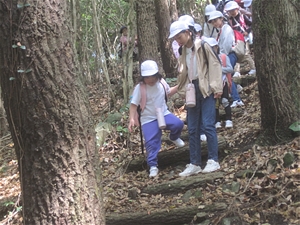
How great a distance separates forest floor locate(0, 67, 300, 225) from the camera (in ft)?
13.0

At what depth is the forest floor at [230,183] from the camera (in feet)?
→ 13.0

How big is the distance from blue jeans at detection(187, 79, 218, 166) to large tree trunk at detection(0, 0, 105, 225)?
2318 mm

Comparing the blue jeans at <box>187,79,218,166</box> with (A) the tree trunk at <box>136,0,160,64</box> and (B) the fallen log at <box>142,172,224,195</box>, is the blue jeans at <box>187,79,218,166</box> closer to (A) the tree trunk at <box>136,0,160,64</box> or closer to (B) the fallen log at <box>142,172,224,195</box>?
(B) the fallen log at <box>142,172,224,195</box>

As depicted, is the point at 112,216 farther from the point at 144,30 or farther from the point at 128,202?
the point at 144,30

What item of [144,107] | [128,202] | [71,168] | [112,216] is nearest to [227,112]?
[144,107]

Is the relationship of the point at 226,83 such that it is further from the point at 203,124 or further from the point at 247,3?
the point at 247,3

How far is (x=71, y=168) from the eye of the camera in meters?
2.95

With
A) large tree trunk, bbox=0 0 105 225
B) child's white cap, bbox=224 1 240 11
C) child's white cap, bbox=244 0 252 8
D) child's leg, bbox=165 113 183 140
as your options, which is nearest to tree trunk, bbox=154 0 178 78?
child's white cap, bbox=244 0 252 8

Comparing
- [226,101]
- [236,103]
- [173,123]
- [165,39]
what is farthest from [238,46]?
[165,39]

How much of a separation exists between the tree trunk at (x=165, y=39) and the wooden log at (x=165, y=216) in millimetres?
6479

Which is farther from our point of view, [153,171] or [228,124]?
[228,124]

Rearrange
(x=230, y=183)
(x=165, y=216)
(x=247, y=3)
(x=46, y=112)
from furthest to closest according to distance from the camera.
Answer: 1. (x=247, y=3)
2. (x=230, y=183)
3. (x=165, y=216)
4. (x=46, y=112)

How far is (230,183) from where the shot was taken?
15.4 ft

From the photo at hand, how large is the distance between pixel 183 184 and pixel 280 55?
81.2 inches
